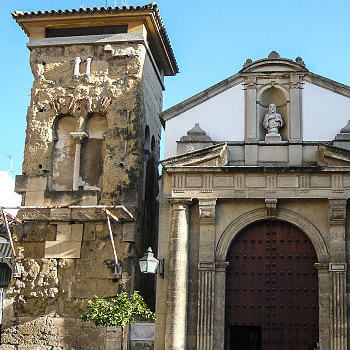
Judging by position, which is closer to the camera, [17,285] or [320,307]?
[320,307]

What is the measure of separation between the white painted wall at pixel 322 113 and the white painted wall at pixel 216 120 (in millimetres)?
1760

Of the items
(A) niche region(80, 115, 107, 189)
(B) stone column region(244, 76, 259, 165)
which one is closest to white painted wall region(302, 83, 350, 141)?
(B) stone column region(244, 76, 259, 165)

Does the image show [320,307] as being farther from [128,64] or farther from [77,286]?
[128,64]

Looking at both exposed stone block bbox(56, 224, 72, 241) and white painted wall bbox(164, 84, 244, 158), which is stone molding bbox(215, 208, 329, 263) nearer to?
white painted wall bbox(164, 84, 244, 158)

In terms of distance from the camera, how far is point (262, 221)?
17.8 meters

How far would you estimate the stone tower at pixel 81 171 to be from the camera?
18219 millimetres

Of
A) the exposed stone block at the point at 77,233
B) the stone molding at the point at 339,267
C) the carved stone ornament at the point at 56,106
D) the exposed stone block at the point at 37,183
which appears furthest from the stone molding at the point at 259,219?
the carved stone ornament at the point at 56,106

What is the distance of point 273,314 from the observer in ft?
56.2

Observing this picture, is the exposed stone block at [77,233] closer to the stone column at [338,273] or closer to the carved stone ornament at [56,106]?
the carved stone ornament at [56,106]

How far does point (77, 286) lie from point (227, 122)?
6.08 meters

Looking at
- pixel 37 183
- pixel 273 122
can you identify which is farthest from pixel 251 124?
pixel 37 183

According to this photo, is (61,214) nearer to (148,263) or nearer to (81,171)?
(81,171)

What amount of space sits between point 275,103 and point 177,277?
223 inches

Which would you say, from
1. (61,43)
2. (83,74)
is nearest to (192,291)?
(83,74)
